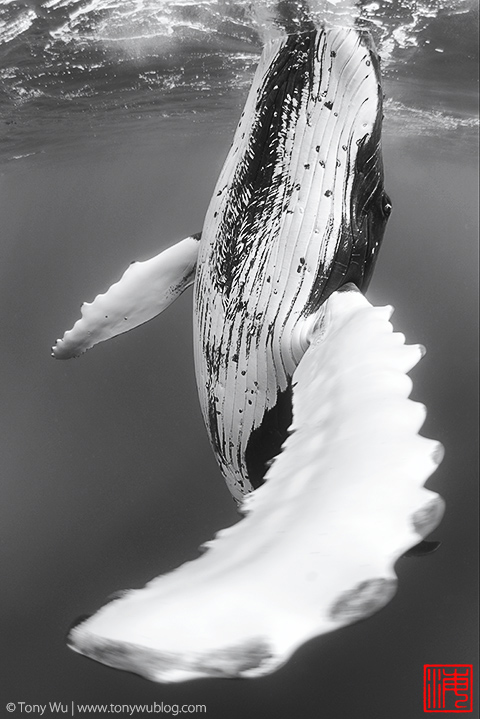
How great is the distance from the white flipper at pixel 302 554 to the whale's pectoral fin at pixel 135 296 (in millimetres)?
822

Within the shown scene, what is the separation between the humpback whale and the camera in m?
0.47

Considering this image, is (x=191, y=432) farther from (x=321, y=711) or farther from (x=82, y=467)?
(x=321, y=711)

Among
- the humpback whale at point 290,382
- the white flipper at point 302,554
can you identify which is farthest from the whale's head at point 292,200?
the white flipper at point 302,554

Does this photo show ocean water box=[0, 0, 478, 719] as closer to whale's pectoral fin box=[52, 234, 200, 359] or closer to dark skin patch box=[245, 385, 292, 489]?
whale's pectoral fin box=[52, 234, 200, 359]

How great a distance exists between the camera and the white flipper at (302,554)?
45 centimetres

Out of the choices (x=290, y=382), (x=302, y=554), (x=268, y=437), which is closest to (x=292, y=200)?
(x=290, y=382)

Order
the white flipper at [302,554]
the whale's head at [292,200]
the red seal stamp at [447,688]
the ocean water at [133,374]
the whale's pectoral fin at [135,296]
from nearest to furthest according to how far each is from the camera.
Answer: the white flipper at [302,554], the whale's head at [292,200], the ocean water at [133,374], the whale's pectoral fin at [135,296], the red seal stamp at [447,688]

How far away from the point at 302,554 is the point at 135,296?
1.09 meters

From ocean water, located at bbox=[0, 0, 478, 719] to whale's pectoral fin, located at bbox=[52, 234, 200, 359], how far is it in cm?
10

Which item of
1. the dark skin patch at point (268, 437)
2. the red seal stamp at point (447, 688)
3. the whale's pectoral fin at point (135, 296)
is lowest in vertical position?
the red seal stamp at point (447, 688)

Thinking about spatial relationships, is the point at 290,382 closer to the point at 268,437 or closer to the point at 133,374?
the point at 268,437

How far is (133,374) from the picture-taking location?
1764 millimetres

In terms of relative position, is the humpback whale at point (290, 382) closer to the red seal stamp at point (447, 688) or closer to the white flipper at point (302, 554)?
the white flipper at point (302, 554)

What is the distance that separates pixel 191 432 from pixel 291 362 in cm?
77
